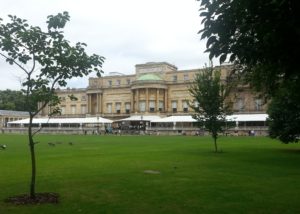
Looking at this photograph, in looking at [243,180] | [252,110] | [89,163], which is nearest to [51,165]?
[89,163]

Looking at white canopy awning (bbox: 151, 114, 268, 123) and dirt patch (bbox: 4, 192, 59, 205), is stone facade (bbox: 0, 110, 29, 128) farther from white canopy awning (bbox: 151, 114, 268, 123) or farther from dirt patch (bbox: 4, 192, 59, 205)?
dirt patch (bbox: 4, 192, 59, 205)

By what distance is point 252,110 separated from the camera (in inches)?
3762

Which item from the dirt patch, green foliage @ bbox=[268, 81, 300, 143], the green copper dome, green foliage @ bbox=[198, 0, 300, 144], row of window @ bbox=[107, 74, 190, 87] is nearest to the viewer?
green foliage @ bbox=[198, 0, 300, 144]

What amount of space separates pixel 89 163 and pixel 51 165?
2064mm

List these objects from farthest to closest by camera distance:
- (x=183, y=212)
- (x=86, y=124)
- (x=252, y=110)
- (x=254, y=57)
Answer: (x=86, y=124) < (x=252, y=110) < (x=183, y=212) < (x=254, y=57)

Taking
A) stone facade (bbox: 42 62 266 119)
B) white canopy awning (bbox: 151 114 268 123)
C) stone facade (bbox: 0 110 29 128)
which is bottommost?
white canopy awning (bbox: 151 114 268 123)

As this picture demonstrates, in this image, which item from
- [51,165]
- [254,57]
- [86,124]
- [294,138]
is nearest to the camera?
[254,57]

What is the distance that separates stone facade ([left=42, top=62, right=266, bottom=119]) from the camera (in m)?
105

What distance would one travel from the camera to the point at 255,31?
24.5 ft

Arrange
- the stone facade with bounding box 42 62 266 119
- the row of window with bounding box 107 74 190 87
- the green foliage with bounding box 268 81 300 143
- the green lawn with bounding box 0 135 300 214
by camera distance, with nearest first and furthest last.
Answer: the green lawn with bounding box 0 135 300 214 < the green foliage with bounding box 268 81 300 143 < the stone facade with bounding box 42 62 266 119 < the row of window with bounding box 107 74 190 87

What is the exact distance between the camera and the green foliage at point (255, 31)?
674 centimetres

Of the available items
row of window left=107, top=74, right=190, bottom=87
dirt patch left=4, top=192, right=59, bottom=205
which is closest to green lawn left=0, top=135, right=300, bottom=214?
dirt patch left=4, top=192, right=59, bottom=205

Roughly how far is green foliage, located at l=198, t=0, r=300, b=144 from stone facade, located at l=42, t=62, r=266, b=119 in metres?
87.8

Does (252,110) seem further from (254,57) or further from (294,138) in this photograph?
Result: (254,57)
